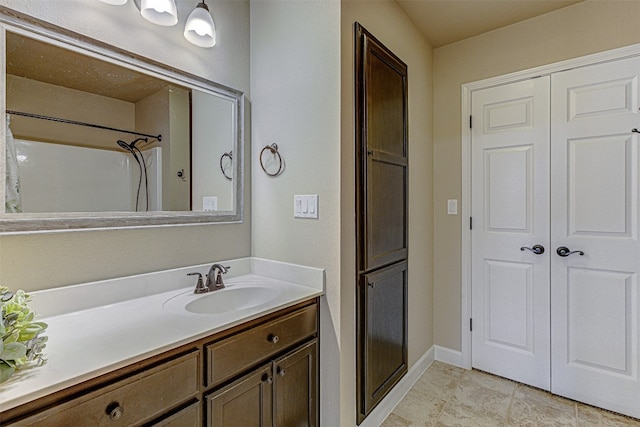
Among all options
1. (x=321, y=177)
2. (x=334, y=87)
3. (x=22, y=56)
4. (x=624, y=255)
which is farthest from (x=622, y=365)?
(x=22, y=56)

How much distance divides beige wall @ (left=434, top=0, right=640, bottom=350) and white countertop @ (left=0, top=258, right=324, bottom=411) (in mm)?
1399

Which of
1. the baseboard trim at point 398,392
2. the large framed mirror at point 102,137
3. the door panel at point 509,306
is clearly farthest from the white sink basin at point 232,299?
the door panel at point 509,306

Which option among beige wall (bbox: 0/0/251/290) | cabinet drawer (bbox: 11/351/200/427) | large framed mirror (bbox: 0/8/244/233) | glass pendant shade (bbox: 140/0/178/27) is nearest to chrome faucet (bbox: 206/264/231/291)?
beige wall (bbox: 0/0/251/290)

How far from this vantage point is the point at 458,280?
8.02ft

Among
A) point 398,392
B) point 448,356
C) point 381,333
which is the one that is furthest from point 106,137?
point 448,356

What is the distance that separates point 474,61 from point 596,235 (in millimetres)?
1461

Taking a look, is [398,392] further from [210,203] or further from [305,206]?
[210,203]

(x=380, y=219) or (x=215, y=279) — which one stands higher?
(x=380, y=219)

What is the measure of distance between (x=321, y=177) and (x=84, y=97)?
1.08m

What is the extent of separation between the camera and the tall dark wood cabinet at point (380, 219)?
1.63 meters

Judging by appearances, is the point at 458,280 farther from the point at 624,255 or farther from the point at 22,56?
the point at 22,56

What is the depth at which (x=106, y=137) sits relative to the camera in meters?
1.36

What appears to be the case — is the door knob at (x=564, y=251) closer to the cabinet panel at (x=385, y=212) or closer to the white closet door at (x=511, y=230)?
the white closet door at (x=511, y=230)

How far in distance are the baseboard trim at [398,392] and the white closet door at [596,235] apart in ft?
2.64
